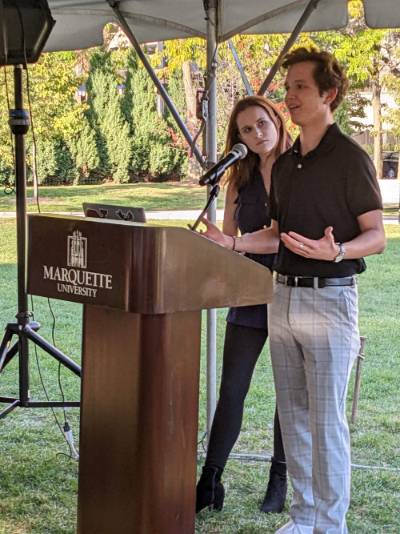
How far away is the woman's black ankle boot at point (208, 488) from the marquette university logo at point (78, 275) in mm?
1546

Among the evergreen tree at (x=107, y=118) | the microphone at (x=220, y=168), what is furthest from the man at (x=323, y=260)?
the evergreen tree at (x=107, y=118)

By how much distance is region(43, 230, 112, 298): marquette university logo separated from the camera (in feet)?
6.35

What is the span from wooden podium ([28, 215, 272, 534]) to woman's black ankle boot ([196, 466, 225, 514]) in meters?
1.18

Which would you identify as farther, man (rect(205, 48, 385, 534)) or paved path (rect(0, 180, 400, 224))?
paved path (rect(0, 180, 400, 224))

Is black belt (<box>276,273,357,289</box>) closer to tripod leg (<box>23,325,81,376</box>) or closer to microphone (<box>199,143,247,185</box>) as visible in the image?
microphone (<box>199,143,247,185</box>)

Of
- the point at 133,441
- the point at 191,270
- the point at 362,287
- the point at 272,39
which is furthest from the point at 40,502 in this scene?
the point at 272,39

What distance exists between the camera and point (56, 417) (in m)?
4.73

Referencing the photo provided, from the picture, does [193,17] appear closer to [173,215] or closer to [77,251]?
[77,251]

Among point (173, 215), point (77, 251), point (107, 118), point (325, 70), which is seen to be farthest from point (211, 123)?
point (107, 118)

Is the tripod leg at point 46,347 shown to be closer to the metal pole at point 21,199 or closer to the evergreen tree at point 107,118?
the metal pole at point 21,199

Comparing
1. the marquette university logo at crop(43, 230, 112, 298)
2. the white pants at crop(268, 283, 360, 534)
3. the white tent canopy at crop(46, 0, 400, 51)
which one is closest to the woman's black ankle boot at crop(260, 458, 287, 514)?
the white pants at crop(268, 283, 360, 534)

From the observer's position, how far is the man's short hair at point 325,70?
267cm

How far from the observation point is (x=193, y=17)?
3.90 metres

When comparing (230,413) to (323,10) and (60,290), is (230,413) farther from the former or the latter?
(323,10)
